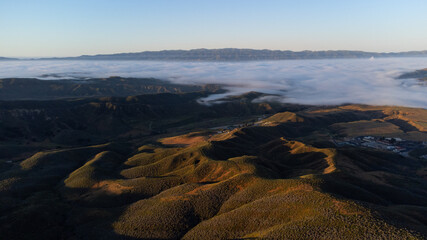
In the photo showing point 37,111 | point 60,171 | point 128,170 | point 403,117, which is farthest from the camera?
point 403,117

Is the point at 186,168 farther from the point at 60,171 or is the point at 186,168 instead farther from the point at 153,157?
the point at 60,171

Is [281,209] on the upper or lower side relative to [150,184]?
upper

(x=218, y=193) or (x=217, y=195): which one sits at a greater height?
(x=218, y=193)

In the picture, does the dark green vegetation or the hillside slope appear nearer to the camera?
the hillside slope

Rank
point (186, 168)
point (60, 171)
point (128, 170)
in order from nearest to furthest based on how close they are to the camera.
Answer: point (186, 168), point (128, 170), point (60, 171)

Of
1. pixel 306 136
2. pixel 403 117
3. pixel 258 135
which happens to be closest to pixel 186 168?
pixel 258 135

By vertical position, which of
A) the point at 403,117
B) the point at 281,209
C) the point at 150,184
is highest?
the point at 281,209

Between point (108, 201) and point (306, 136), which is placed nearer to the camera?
point (108, 201)

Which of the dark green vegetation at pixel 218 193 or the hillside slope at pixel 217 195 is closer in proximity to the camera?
the hillside slope at pixel 217 195

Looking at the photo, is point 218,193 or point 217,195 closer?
point 217,195
